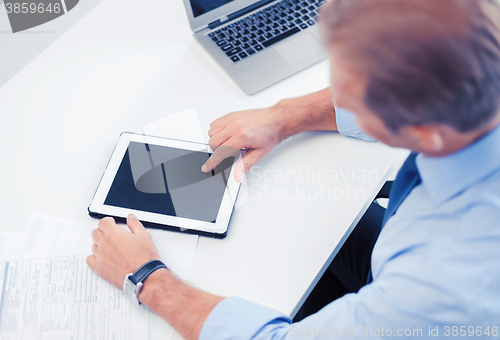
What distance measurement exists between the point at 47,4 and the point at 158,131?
0.59 metres

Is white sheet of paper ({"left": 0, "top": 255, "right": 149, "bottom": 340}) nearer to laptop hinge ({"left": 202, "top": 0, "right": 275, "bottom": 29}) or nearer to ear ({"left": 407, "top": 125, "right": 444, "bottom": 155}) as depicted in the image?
ear ({"left": 407, "top": 125, "right": 444, "bottom": 155})

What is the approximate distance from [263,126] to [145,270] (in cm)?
39

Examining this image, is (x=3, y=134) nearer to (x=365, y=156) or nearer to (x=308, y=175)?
(x=308, y=175)

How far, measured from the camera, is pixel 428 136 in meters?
0.49

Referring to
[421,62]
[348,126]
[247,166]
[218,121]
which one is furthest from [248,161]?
[421,62]

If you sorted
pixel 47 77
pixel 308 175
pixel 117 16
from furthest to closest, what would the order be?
1. pixel 117 16
2. pixel 47 77
3. pixel 308 175

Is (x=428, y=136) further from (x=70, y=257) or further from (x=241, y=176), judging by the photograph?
(x=70, y=257)

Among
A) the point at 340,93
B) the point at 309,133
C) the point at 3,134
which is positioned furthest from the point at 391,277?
the point at 3,134

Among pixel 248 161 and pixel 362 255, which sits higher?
pixel 248 161

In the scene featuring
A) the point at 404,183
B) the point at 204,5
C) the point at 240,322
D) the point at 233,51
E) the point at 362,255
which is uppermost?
the point at 204,5

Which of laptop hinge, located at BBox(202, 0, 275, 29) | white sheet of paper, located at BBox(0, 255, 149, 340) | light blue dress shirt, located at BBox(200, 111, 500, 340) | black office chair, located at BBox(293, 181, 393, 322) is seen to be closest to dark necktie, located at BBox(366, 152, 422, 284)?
light blue dress shirt, located at BBox(200, 111, 500, 340)

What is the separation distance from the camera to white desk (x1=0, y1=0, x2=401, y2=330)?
0.72m

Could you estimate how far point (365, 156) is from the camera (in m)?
0.85

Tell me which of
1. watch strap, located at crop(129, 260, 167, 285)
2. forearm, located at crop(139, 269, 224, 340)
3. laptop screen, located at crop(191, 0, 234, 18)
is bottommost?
forearm, located at crop(139, 269, 224, 340)
